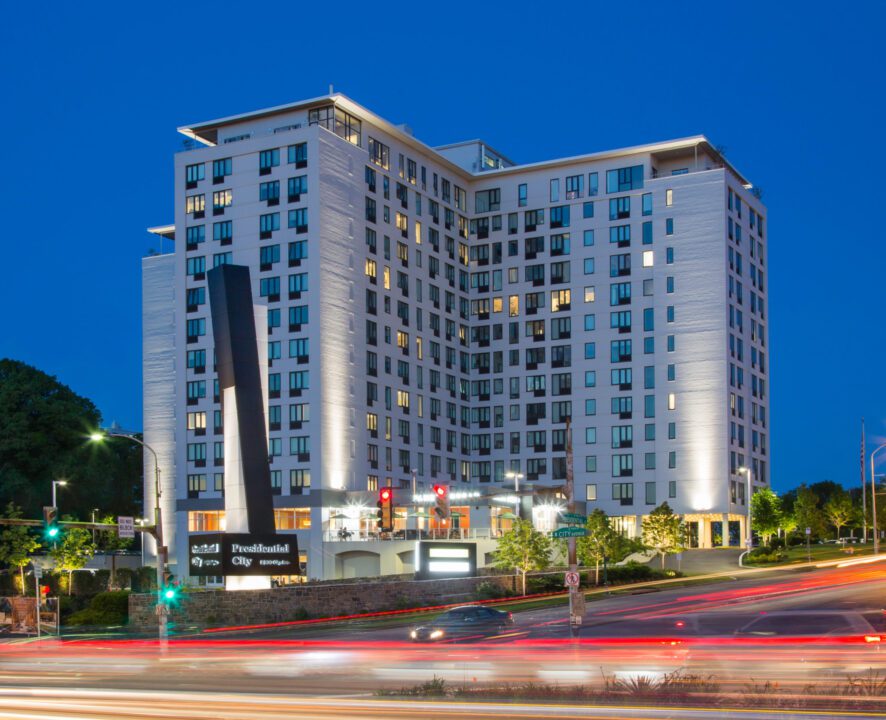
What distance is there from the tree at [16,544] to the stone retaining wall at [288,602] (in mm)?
31892

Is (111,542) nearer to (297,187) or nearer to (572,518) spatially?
(297,187)

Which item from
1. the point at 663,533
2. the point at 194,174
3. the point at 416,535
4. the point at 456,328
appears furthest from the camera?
the point at 456,328

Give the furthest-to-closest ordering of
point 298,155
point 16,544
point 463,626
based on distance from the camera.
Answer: point 298,155 → point 16,544 → point 463,626

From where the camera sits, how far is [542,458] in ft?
395

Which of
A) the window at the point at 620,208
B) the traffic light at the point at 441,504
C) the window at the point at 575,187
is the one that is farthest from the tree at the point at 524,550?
the window at the point at 575,187

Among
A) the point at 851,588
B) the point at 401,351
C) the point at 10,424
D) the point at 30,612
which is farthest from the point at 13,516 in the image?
the point at 851,588

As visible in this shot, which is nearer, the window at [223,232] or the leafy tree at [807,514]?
the leafy tree at [807,514]

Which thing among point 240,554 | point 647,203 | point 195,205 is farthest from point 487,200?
point 240,554

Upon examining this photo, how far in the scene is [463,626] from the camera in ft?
161

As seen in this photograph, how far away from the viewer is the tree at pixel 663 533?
91.8 meters

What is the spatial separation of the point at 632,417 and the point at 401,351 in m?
22.7

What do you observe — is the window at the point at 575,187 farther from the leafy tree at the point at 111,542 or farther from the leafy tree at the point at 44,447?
the leafy tree at the point at 111,542

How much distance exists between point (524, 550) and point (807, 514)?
4260 centimetres

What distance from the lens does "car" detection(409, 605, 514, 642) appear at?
161ft
